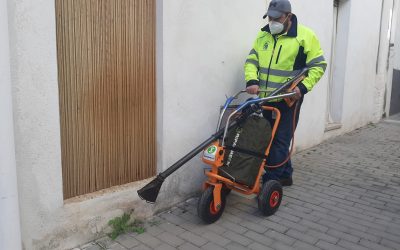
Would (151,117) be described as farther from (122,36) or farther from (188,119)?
(122,36)

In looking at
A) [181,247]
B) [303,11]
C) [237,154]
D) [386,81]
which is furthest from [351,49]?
[181,247]

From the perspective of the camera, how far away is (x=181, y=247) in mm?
3191

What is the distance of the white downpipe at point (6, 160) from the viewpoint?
240 centimetres

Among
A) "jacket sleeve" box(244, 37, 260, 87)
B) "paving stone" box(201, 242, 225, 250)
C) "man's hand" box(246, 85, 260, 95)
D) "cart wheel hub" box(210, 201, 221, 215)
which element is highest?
"jacket sleeve" box(244, 37, 260, 87)

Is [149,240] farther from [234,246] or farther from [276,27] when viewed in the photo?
[276,27]

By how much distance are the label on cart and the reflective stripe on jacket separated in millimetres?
967

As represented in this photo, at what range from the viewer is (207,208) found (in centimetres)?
346

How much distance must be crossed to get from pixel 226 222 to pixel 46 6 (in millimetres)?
2362

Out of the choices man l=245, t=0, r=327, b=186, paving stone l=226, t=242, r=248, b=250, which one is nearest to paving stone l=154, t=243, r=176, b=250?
paving stone l=226, t=242, r=248, b=250

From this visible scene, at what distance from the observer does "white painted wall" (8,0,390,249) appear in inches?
105

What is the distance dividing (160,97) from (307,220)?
1825 millimetres

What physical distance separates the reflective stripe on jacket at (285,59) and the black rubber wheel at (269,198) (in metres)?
1.02

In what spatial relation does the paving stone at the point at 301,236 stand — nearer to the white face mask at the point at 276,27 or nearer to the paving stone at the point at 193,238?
the paving stone at the point at 193,238

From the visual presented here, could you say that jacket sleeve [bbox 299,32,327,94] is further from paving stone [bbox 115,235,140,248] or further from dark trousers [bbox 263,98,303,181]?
paving stone [bbox 115,235,140,248]
